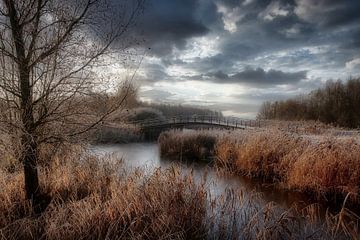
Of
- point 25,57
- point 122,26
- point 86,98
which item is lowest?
point 86,98

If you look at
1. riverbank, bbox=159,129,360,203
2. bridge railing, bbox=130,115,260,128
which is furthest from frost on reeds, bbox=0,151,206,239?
bridge railing, bbox=130,115,260,128

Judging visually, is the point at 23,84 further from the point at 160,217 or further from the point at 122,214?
the point at 160,217

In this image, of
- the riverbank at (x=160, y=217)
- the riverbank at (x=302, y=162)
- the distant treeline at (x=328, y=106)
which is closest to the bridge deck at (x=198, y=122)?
the distant treeline at (x=328, y=106)

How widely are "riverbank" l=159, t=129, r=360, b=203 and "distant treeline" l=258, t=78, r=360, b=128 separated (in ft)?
96.1

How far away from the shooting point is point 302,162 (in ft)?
34.8

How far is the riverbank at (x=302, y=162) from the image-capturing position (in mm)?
9883

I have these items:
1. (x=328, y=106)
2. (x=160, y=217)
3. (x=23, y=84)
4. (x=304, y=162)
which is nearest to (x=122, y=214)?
(x=160, y=217)

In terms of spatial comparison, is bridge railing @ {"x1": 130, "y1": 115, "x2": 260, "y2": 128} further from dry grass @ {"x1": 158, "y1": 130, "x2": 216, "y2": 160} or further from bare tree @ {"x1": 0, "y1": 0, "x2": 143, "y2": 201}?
bare tree @ {"x1": 0, "y1": 0, "x2": 143, "y2": 201}

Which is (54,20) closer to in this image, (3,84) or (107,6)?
(107,6)

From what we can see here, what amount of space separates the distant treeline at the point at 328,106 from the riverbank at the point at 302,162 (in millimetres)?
29297

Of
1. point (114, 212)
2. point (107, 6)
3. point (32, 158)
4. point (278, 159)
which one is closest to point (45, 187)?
point (32, 158)

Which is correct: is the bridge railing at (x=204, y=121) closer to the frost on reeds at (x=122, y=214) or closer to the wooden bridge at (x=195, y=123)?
the wooden bridge at (x=195, y=123)

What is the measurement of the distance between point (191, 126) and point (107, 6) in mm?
31340

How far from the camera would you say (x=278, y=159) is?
12758 millimetres
